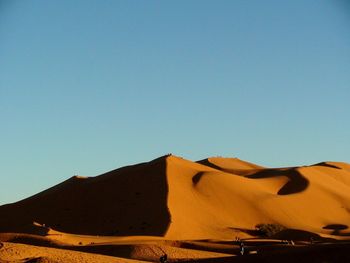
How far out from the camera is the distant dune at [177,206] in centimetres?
5347

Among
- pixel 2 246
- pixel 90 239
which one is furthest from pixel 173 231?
pixel 2 246

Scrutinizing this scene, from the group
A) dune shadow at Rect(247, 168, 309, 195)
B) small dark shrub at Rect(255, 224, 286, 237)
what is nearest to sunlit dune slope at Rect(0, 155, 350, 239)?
dune shadow at Rect(247, 168, 309, 195)

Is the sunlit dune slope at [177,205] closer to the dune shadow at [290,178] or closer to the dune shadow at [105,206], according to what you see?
the dune shadow at [105,206]

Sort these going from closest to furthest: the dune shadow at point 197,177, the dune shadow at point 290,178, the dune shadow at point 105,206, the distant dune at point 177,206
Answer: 1. the distant dune at point 177,206
2. the dune shadow at point 105,206
3. the dune shadow at point 197,177
4. the dune shadow at point 290,178

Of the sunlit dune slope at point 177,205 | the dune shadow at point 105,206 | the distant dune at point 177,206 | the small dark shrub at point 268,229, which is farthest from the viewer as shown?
the sunlit dune slope at point 177,205

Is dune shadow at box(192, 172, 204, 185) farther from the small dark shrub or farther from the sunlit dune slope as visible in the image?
the small dark shrub

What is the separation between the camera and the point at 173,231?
50969 millimetres

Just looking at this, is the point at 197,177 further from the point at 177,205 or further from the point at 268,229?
the point at 268,229

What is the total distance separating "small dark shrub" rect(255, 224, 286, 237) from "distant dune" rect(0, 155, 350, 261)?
93 cm

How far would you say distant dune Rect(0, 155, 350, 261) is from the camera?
5347 cm

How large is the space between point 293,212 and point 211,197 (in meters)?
8.58

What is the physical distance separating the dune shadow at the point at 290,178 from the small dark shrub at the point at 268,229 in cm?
1462

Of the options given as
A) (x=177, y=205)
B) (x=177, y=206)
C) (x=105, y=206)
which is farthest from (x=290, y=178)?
(x=105, y=206)

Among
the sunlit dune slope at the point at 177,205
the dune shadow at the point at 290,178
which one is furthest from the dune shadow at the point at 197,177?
the dune shadow at the point at 290,178
